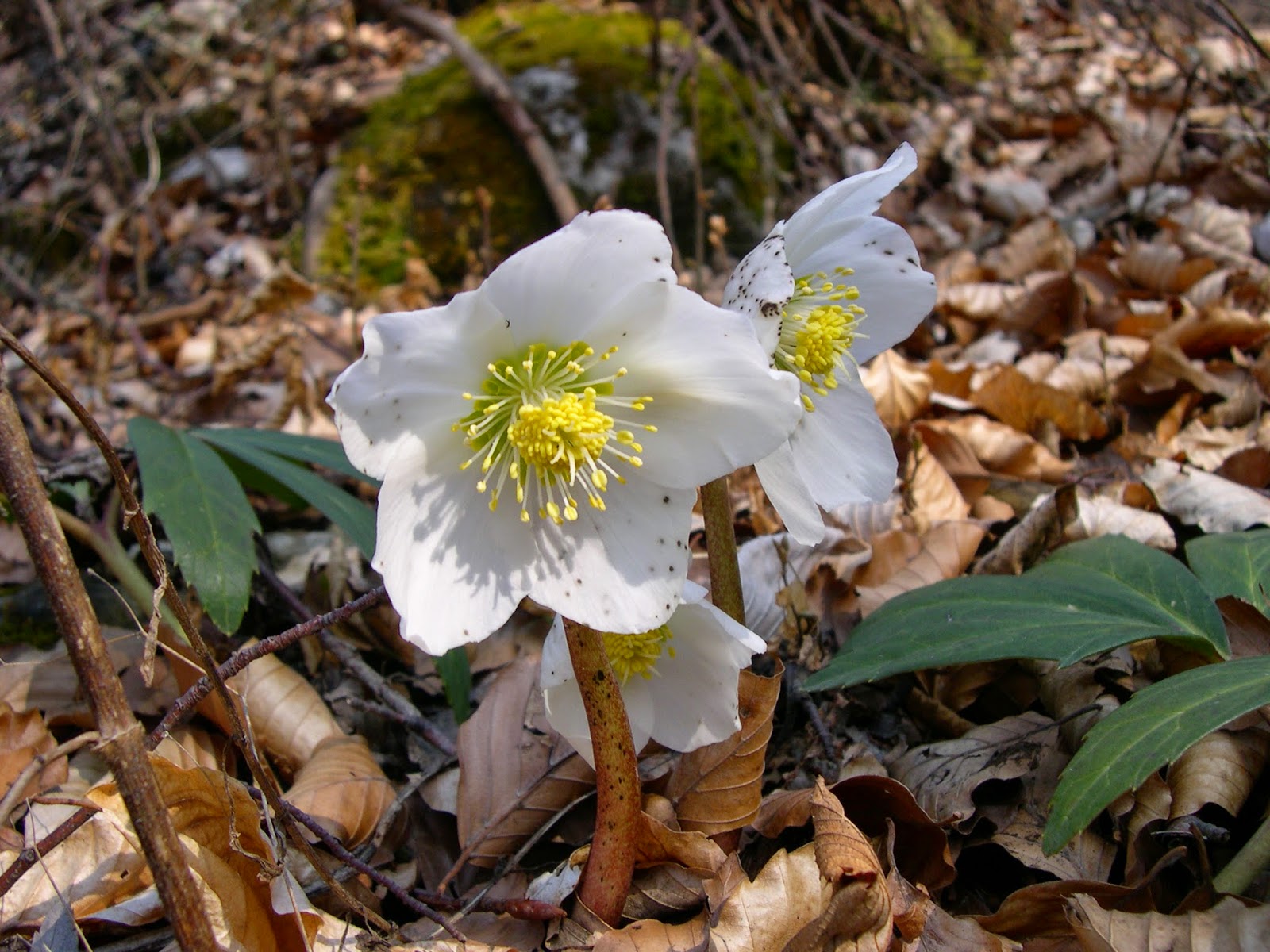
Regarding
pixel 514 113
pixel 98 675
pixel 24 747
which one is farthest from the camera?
pixel 514 113

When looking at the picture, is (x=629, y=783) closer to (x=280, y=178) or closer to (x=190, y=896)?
(x=190, y=896)

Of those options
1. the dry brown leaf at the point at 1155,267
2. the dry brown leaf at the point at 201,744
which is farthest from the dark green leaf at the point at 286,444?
the dry brown leaf at the point at 1155,267

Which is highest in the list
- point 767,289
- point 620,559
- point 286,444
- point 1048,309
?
point 767,289

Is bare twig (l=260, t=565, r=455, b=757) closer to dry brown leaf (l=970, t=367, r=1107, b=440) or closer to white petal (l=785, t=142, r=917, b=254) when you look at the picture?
white petal (l=785, t=142, r=917, b=254)

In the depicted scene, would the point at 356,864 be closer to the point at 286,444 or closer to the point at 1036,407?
the point at 286,444

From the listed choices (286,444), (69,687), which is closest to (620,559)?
(286,444)

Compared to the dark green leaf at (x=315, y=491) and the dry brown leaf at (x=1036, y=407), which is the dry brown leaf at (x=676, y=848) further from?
the dry brown leaf at (x=1036, y=407)

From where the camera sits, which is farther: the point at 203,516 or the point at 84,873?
the point at 203,516
